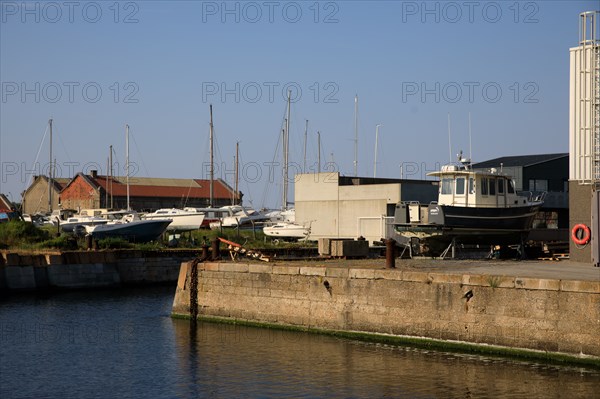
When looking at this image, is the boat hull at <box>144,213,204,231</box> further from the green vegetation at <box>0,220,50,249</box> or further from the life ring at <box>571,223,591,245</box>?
the life ring at <box>571,223,591,245</box>

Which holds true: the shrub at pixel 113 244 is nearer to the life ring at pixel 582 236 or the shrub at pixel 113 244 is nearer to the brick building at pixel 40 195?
the life ring at pixel 582 236

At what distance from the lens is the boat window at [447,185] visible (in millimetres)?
37875

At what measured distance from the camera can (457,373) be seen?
21.2 metres

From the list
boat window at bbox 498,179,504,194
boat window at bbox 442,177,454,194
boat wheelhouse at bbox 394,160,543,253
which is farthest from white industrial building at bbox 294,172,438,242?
boat window at bbox 498,179,504,194

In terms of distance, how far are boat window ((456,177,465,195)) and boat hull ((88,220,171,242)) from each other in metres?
24.8

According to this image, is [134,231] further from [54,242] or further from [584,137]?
[584,137]

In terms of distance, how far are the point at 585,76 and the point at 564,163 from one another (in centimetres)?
2571

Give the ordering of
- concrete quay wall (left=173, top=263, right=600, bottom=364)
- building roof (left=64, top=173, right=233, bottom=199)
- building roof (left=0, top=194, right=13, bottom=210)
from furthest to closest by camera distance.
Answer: building roof (left=0, top=194, right=13, bottom=210) → building roof (left=64, top=173, right=233, bottom=199) → concrete quay wall (left=173, top=263, right=600, bottom=364)

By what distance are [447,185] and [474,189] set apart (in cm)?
131

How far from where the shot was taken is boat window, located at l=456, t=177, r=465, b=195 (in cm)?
3741

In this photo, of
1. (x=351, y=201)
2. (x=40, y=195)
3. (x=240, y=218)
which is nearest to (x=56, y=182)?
(x=40, y=195)

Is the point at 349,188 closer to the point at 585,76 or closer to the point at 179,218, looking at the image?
the point at 179,218

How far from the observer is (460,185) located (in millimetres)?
37531

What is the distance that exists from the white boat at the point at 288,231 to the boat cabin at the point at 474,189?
21.9 meters
